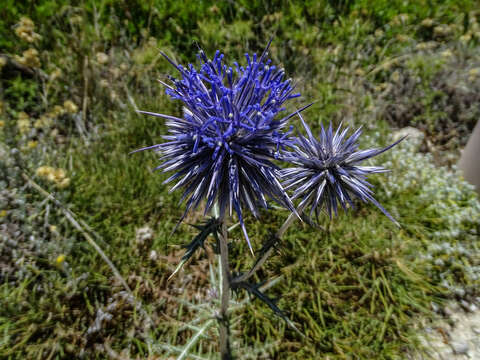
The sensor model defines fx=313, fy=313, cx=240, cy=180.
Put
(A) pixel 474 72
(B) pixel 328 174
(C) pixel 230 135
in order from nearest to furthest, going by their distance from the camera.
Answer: (C) pixel 230 135 < (B) pixel 328 174 < (A) pixel 474 72

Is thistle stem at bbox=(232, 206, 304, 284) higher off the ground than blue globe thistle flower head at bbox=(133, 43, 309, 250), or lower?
lower

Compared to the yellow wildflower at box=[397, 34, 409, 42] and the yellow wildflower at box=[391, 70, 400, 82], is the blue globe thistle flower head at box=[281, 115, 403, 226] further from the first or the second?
the yellow wildflower at box=[397, 34, 409, 42]

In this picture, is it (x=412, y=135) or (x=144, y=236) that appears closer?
(x=144, y=236)

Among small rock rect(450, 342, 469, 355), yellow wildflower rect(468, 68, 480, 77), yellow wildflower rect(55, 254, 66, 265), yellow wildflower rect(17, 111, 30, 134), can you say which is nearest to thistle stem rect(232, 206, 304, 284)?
yellow wildflower rect(55, 254, 66, 265)

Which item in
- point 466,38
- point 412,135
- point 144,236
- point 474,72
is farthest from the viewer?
point 466,38

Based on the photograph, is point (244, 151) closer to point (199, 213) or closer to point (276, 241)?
point (276, 241)

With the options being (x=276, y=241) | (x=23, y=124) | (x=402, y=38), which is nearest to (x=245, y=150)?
(x=276, y=241)

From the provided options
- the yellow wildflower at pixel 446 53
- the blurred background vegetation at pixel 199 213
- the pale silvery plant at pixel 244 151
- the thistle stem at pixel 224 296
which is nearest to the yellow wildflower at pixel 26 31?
the blurred background vegetation at pixel 199 213
